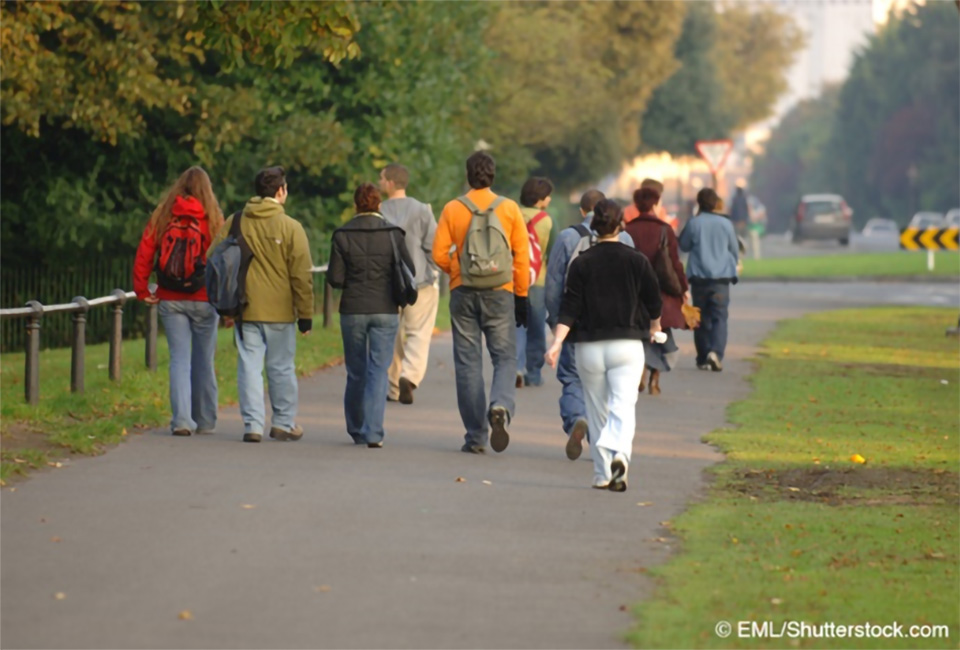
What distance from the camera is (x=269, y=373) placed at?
39.7 ft

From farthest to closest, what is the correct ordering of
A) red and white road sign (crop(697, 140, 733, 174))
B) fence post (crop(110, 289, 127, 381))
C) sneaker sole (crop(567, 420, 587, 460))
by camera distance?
red and white road sign (crop(697, 140, 733, 174)) → fence post (crop(110, 289, 127, 381)) → sneaker sole (crop(567, 420, 587, 460))

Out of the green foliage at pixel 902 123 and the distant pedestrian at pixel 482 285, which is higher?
the green foliage at pixel 902 123

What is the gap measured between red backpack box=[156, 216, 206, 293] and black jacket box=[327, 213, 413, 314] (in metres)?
0.84

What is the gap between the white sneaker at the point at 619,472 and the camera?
1027cm

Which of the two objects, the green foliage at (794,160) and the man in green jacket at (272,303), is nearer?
the man in green jacket at (272,303)

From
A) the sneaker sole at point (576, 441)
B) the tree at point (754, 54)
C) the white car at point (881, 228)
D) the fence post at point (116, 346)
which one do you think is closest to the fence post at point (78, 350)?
Answer: the fence post at point (116, 346)

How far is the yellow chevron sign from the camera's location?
123 feet

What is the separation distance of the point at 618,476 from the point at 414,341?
4.65 metres

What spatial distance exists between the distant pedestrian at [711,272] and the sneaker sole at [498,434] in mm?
6650

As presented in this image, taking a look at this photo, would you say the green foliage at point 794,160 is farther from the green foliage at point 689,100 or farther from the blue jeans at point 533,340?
the blue jeans at point 533,340

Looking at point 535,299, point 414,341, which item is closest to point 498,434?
point 414,341

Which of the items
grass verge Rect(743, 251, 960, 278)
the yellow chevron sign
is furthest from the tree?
the yellow chevron sign

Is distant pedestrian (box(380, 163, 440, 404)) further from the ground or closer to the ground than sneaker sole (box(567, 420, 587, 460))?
further from the ground

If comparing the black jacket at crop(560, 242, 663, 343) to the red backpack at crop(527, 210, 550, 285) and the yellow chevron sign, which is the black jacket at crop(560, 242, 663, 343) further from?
the yellow chevron sign
